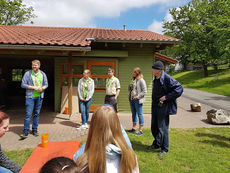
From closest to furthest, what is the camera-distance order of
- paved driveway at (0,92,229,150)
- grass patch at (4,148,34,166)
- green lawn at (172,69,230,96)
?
grass patch at (4,148,34,166) → paved driveway at (0,92,229,150) → green lawn at (172,69,230,96)

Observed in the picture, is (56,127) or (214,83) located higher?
(214,83)

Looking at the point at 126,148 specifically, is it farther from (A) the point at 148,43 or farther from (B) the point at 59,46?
(A) the point at 148,43

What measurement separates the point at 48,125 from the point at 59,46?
2633 mm

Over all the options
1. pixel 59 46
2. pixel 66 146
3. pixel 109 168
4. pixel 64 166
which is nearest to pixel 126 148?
pixel 109 168

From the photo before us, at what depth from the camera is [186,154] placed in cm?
368

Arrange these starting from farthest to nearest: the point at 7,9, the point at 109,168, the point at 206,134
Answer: the point at 7,9
the point at 206,134
the point at 109,168

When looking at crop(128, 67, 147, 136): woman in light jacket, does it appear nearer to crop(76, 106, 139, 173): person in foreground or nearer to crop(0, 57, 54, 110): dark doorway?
crop(76, 106, 139, 173): person in foreground

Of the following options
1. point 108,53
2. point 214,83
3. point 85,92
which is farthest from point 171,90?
point 214,83

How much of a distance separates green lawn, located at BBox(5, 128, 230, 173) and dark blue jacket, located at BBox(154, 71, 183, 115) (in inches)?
38.2

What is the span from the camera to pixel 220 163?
338 cm

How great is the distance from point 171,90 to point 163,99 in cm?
24

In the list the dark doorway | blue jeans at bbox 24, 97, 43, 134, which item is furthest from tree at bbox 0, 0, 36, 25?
blue jeans at bbox 24, 97, 43, 134

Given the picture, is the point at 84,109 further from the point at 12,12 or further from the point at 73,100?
the point at 12,12

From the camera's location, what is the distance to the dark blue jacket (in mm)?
3283
